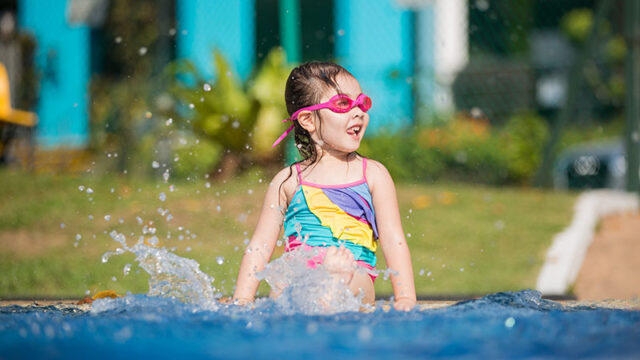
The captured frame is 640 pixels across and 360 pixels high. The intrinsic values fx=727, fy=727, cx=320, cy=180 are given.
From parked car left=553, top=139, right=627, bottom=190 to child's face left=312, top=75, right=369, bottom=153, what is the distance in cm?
715

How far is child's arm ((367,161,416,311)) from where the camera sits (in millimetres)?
2771

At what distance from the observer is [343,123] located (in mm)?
2910

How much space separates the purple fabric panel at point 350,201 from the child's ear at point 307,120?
0.90ft

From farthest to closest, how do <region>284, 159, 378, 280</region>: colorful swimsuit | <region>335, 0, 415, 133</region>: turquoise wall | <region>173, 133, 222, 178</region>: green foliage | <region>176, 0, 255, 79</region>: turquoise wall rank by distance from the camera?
<region>335, 0, 415, 133</region>: turquoise wall → <region>176, 0, 255, 79</region>: turquoise wall → <region>173, 133, 222, 178</region>: green foliage → <region>284, 159, 378, 280</region>: colorful swimsuit

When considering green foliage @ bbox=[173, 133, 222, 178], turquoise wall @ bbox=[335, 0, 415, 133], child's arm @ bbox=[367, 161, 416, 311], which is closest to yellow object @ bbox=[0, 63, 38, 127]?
green foliage @ bbox=[173, 133, 222, 178]

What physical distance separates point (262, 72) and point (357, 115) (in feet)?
18.6

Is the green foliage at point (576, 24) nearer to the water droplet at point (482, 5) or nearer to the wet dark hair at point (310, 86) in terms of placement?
the water droplet at point (482, 5)

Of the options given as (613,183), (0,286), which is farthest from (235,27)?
(0,286)

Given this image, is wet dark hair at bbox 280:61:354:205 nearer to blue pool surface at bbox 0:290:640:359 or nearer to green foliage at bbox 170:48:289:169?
blue pool surface at bbox 0:290:640:359

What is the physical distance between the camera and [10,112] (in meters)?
8.87

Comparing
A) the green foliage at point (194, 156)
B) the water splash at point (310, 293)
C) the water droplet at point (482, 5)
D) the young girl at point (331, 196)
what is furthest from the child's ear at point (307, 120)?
the water droplet at point (482, 5)

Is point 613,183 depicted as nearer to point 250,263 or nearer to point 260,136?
point 260,136

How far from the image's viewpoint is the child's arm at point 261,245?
2.86 metres

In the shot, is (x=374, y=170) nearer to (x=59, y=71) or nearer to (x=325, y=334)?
(x=325, y=334)
